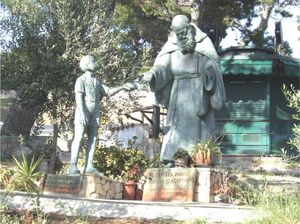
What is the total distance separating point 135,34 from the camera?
21266 mm

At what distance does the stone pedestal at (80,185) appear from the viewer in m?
8.53

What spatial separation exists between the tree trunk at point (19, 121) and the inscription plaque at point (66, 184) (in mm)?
5861

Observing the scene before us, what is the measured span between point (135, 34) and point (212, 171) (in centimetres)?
1363

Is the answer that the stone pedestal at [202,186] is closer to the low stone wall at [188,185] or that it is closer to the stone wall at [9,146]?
the low stone wall at [188,185]

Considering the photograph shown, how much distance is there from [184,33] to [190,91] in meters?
0.92

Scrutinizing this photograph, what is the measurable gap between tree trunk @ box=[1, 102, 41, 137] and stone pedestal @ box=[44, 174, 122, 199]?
5.84m

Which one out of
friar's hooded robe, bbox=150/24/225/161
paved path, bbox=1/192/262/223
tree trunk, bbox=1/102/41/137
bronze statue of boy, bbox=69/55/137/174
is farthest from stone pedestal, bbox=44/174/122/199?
tree trunk, bbox=1/102/41/137

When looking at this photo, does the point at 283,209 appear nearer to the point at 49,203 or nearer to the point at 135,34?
the point at 49,203

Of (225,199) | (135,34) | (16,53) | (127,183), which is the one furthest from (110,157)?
(135,34)

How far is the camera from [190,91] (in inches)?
355

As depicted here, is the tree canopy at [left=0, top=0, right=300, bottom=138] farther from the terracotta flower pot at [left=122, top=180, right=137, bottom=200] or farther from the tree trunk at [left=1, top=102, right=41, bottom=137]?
the terracotta flower pot at [left=122, top=180, right=137, bottom=200]

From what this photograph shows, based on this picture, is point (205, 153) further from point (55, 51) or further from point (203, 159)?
point (55, 51)

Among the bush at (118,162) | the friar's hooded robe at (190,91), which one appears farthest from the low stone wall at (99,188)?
the friar's hooded robe at (190,91)

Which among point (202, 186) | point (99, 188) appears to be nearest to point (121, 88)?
point (99, 188)
